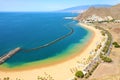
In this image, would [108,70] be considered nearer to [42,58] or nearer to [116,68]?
[116,68]

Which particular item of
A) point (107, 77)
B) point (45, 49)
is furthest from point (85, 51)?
point (107, 77)

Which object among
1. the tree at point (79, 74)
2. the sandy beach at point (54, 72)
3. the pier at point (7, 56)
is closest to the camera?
the tree at point (79, 74)

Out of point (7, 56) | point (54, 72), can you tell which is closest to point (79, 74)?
point (54, 72)

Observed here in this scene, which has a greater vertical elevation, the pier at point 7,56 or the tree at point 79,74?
the pier at point 7,56

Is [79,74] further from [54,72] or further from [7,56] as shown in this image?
[7,56]

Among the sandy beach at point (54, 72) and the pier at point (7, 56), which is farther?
the pier at point (7, 56)

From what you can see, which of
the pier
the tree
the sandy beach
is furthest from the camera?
the pier

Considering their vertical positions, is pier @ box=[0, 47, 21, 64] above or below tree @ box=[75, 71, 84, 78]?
above

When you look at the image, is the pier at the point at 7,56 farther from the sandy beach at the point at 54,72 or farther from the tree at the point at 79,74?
the tree at the point at 79,74

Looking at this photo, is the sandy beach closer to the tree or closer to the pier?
the tree

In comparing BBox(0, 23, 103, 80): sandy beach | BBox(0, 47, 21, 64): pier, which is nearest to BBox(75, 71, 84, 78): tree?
BBox(0, 23, 103, 80): sandy beach

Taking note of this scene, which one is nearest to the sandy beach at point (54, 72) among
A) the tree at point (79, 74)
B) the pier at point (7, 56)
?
the tree at point (79, 74)

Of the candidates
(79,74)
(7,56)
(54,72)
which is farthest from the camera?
(7,56)
